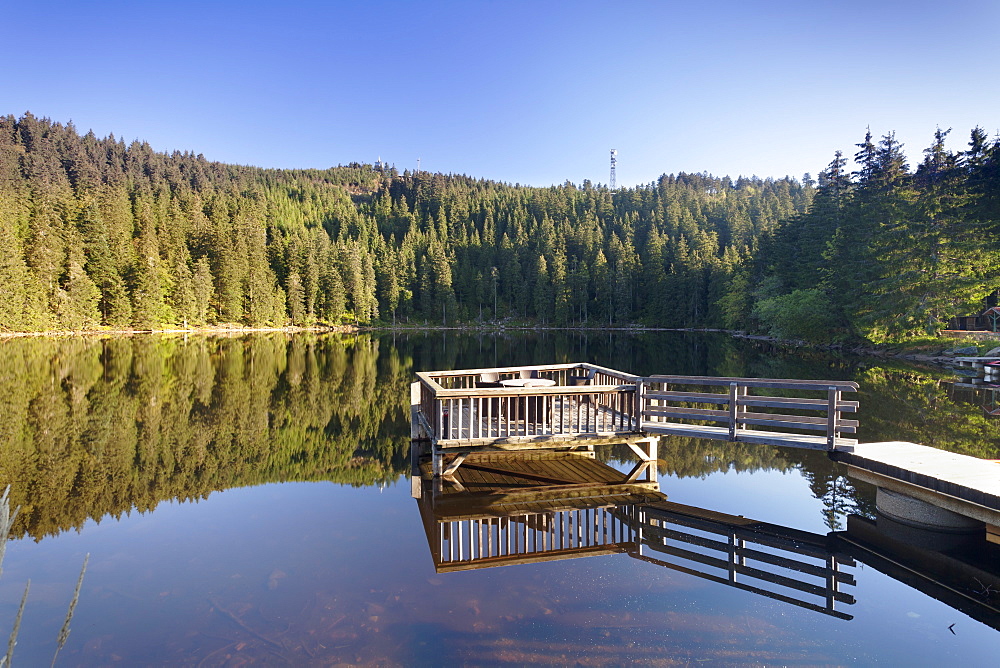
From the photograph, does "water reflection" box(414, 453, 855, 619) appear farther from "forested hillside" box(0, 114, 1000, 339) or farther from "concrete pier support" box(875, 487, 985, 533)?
"forested hillside" box(0, 114, 1000, 339)

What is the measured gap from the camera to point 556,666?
6172 millimetres

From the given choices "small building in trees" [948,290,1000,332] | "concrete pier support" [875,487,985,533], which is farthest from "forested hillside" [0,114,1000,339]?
"concrete pier support" [875,487,985,533]

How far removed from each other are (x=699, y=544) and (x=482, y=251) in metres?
117

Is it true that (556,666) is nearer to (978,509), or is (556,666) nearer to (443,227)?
(978,509)

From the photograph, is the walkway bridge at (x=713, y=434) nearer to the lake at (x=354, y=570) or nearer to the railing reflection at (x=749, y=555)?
the lake at (x=354, y=570)

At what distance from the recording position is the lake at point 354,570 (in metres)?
6.59

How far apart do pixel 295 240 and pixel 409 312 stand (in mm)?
24489

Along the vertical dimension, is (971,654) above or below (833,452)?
below

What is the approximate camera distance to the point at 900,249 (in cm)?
4100

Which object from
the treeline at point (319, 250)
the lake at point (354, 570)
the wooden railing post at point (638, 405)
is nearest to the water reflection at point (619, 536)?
the lake at point (354, 570)

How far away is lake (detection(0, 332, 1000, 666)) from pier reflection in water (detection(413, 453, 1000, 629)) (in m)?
0.16

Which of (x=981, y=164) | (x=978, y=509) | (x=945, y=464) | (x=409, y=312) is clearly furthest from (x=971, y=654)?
(x=409, y=312)

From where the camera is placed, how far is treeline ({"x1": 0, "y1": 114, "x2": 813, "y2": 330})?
233 feet

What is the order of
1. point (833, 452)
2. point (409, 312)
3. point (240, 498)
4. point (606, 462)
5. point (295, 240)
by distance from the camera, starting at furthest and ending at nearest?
point (409, 312) < point (295, 240) < point (606, 462) < point (240, 498) < point (833, 452)
